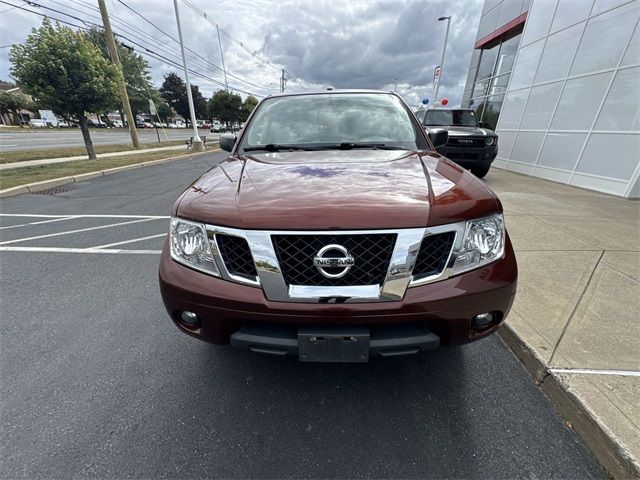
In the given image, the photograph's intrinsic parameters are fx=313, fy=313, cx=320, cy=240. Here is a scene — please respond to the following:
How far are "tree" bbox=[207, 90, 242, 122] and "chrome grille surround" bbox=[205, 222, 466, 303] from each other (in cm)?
5416

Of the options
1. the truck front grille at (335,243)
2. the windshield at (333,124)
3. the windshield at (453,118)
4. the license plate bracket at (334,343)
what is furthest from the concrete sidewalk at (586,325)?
the windshield at (453,118)

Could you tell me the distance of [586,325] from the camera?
89.8 inches

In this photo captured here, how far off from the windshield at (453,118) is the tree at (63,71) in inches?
441

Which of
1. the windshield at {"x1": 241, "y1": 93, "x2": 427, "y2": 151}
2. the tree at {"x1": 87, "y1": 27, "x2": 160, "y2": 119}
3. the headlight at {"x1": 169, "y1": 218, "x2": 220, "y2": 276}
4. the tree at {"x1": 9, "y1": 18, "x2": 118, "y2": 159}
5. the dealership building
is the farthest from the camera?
the tree at {"x1": 87, "y1": 27, "x2": 160, "y2": 119}

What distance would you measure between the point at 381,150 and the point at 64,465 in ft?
8.23

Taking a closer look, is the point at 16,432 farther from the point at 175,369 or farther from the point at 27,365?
the point at 175,369

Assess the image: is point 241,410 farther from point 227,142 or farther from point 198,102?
point 198,102

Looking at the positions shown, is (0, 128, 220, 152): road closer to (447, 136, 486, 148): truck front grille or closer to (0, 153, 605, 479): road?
(0, 153, 605, 479): road

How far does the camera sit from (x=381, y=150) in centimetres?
230

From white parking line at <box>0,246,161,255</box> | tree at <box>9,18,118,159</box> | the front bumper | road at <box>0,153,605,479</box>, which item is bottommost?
white parking line at <box>0,246,161,255</box>

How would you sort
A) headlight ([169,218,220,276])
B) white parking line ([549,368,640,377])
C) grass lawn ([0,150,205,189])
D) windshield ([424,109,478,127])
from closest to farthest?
headlight ([169,218,220,276])
white parking line ([549,368,640,377])
grass lawn ([0,150,205,189])
windshield ([424,109,478,127])

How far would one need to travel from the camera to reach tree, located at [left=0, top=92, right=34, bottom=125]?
1956 inches

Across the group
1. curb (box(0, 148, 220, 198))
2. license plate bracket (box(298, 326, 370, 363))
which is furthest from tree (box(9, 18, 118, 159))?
license plate bracket (box(298, 326, 370, 363))

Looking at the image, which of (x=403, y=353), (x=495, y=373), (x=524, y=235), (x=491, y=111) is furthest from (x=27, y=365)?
(x=491, y=111)
